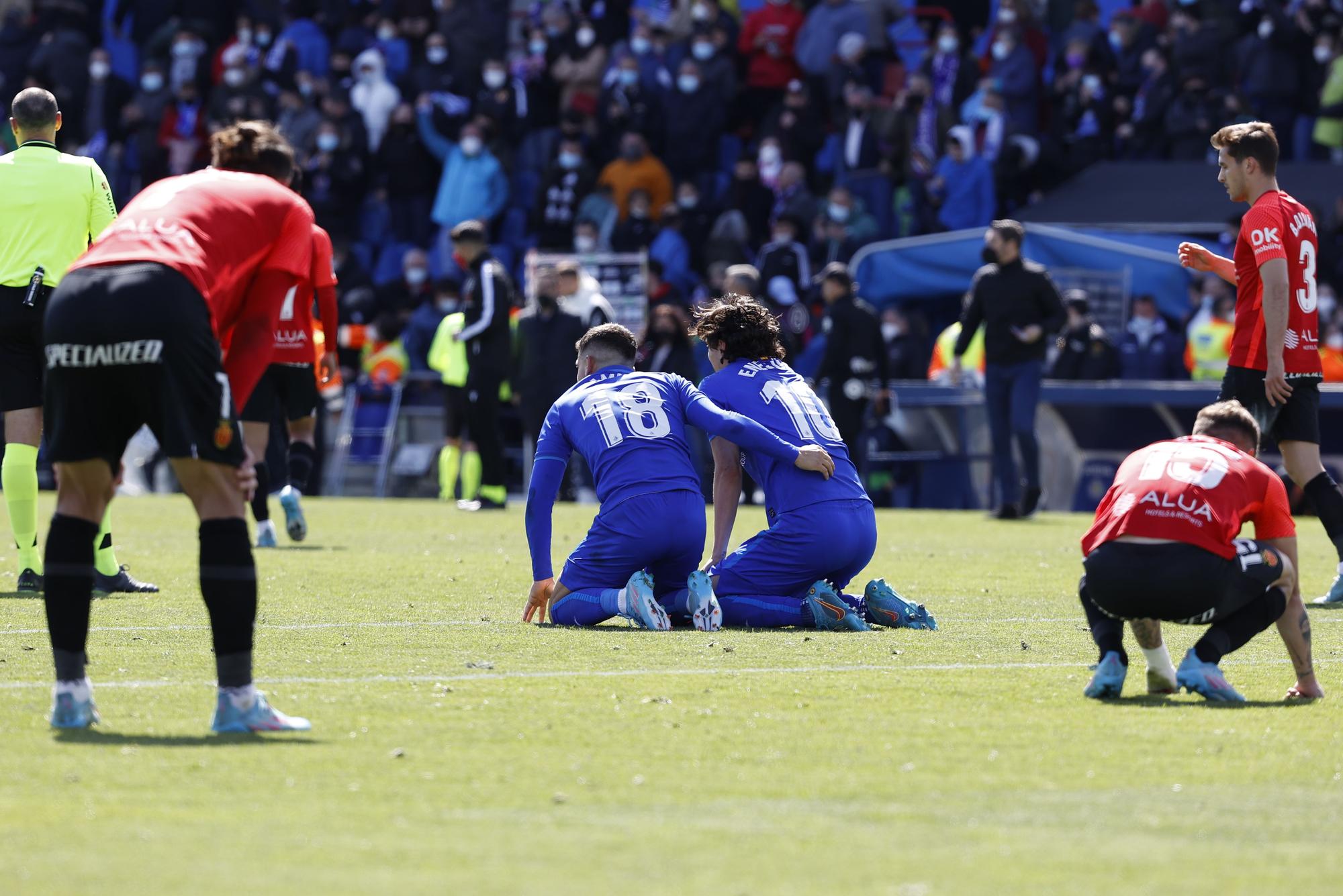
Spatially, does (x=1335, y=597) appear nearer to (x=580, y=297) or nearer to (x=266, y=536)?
(x=266, y=536)

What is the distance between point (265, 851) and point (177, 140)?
24.3 meters

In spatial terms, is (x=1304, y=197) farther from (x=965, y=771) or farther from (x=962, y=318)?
(x=965, y=771)

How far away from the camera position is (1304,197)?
21.1 m

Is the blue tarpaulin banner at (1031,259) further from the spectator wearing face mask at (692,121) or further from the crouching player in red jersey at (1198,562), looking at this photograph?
the crouching player in red jersey at (1198,562)

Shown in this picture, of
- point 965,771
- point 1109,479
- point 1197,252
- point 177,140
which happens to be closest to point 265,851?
point 965,771

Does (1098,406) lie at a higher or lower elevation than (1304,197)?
lower

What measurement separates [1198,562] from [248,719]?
2673 mm

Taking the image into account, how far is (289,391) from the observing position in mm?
13180

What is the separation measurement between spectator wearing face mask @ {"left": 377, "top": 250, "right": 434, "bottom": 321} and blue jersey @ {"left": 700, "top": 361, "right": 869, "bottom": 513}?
16.3 meters

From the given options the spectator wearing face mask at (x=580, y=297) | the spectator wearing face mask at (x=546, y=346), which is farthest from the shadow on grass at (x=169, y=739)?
the spectator wearing face mask at (x=580, y=297)

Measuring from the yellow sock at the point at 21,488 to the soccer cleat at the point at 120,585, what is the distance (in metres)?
0.38

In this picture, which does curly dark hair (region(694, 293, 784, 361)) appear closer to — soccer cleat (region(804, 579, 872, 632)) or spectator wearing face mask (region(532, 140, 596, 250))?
soccer cleat (region(804, 579, 872, 632))

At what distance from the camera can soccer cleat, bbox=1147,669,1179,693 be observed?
669 cm

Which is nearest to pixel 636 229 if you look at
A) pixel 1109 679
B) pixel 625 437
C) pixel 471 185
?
pixel 471 185
